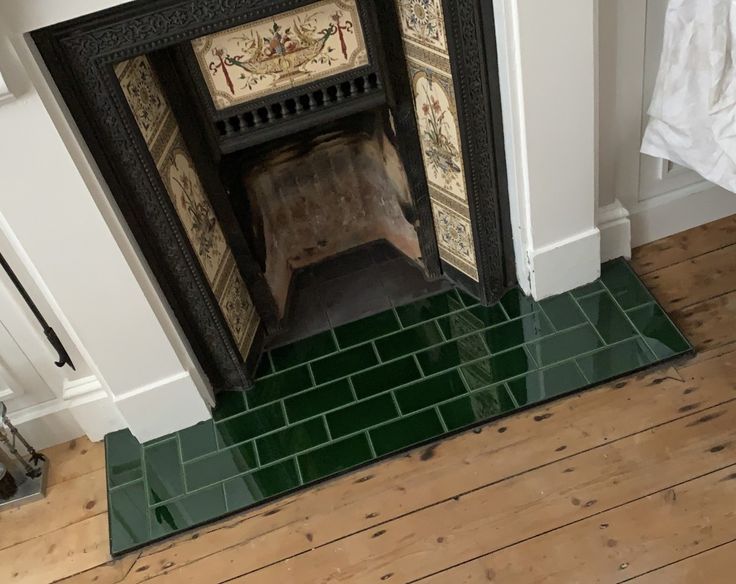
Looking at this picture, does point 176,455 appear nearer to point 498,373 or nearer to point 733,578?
point 498,373

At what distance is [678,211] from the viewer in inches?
79.2

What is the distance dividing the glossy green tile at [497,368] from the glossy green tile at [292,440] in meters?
0.37

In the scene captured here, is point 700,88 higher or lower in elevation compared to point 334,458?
higher

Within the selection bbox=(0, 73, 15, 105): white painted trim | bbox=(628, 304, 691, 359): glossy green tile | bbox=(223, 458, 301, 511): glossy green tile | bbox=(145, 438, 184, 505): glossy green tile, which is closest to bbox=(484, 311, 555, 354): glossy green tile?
bbox=(628, 304, 691, 359): glossy green tile

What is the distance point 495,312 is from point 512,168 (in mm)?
407

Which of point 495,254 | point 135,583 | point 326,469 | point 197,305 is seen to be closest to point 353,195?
point 495,254

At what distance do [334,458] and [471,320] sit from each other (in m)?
0.51

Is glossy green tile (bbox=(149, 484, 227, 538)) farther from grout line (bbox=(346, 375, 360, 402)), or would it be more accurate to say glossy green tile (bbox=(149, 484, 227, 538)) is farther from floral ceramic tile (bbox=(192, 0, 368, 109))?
floral ceramic tile (bbox=(192, 0, 368, 109))

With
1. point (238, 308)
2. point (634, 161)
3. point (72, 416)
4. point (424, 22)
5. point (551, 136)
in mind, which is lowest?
point (72, 416)

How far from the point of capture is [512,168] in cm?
176

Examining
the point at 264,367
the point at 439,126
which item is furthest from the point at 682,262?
the point at 264,367

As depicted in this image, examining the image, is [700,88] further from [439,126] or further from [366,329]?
[366,329]

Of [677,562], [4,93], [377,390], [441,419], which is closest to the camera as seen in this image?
[4,93]

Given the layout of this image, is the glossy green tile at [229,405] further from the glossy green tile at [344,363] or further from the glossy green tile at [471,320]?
the glossy green tile at [471,320]
